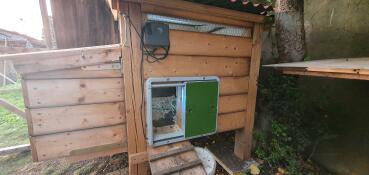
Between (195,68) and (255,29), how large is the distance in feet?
3.73

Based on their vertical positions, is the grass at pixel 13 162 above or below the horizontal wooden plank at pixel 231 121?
below

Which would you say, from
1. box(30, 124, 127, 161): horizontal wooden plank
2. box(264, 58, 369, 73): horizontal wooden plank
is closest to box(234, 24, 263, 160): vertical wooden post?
box(264, 58, 369, 73): horizontal wooden plank

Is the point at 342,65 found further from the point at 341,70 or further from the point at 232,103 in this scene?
the point at 232,103

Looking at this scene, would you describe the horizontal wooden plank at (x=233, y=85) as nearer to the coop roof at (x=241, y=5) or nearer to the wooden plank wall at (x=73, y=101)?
the coop roof at (x=241, y=5)

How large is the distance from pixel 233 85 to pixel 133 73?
1473mm

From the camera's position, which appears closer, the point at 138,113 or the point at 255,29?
the point at 138,113

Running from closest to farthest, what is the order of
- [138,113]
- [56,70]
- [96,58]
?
[56,70]
[96,58]
[138,113]

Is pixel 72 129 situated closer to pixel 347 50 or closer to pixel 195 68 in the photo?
pixel 195 68

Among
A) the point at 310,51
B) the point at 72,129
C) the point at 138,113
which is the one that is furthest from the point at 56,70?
the point at 310,51

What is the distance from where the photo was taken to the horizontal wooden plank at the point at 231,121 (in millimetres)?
2697

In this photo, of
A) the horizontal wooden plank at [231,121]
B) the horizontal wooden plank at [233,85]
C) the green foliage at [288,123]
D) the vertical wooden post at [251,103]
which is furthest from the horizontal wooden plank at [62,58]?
the green foliage at [288,123]

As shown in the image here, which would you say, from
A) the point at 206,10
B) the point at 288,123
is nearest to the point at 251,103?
the point at 288,123

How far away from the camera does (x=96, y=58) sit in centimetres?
188

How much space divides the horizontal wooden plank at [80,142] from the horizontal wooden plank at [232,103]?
1.39 m
